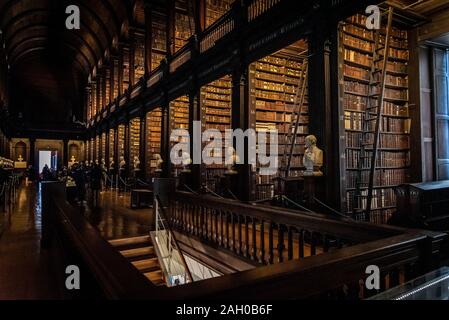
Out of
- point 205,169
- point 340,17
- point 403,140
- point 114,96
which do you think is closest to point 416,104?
point 403,140

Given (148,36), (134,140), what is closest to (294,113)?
A: (148,36)

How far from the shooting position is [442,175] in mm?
5297

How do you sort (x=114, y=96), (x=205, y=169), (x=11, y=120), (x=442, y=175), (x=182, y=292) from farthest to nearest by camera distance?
(x=11, y=120), (x=114, y=96), (x=205, y=169), (x=442, y=175), (x=182, y=292)

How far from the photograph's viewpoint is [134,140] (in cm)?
1074

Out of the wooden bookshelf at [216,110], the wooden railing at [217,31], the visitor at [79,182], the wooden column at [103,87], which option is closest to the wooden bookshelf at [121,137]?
the wooden column at [103,87]

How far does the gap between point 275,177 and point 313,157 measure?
137cm

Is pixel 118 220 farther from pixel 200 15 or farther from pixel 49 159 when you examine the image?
pixel 49 159

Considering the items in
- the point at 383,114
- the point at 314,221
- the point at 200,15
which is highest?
the point at 200,15

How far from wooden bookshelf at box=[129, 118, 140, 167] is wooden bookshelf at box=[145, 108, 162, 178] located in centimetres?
129

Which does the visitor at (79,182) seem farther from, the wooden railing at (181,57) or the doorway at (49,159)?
the doorway at (49,159)

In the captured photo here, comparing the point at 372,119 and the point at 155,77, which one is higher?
the point at 155,77

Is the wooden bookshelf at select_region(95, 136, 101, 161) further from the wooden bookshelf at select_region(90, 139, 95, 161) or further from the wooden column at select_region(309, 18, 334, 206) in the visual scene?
the wooden column at select_region(309, 18, 334, 206)

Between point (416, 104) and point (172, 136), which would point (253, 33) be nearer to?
point (416, 104)
